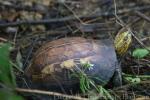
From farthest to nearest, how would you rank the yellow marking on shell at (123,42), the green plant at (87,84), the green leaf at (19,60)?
the green leaf at (19,60)
the yellow marking on shell at (123,42)
the green plant at (87,84)

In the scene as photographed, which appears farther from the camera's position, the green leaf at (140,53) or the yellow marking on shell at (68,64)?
the green leaf at (140,53)

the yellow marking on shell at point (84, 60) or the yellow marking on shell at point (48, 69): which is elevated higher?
the yellow marking on shell at point (84, 60)

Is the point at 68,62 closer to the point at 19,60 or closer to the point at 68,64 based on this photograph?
the point at 68,64

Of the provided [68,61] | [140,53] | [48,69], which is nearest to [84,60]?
[68,61]

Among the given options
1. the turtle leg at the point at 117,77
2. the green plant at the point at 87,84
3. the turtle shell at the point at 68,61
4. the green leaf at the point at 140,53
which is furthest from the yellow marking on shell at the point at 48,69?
the green leaf at the point at 140,53

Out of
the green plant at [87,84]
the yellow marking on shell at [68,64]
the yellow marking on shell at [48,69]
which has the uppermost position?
the yellow marking on shell at [68,64]

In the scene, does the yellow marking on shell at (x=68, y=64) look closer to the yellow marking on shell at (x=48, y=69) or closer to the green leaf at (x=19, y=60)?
the yellow marking on shell at (x=48, y=69)

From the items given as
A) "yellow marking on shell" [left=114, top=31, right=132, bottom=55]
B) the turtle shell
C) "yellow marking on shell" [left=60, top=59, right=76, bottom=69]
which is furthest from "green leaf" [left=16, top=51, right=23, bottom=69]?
"yellow marking on shell" [left=114, top=31, right=132, bottom=55]

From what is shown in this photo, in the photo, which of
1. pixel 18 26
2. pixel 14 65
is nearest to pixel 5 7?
pixel 18 26

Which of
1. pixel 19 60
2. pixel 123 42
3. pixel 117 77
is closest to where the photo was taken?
pixel 117 77

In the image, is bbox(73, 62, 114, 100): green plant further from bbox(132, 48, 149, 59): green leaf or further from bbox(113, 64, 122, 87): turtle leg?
bbox(132, 48, 149, 59): green leaf

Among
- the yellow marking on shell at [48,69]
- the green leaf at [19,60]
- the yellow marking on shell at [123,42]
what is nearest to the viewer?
the yellow marking on shell at [48,69]
